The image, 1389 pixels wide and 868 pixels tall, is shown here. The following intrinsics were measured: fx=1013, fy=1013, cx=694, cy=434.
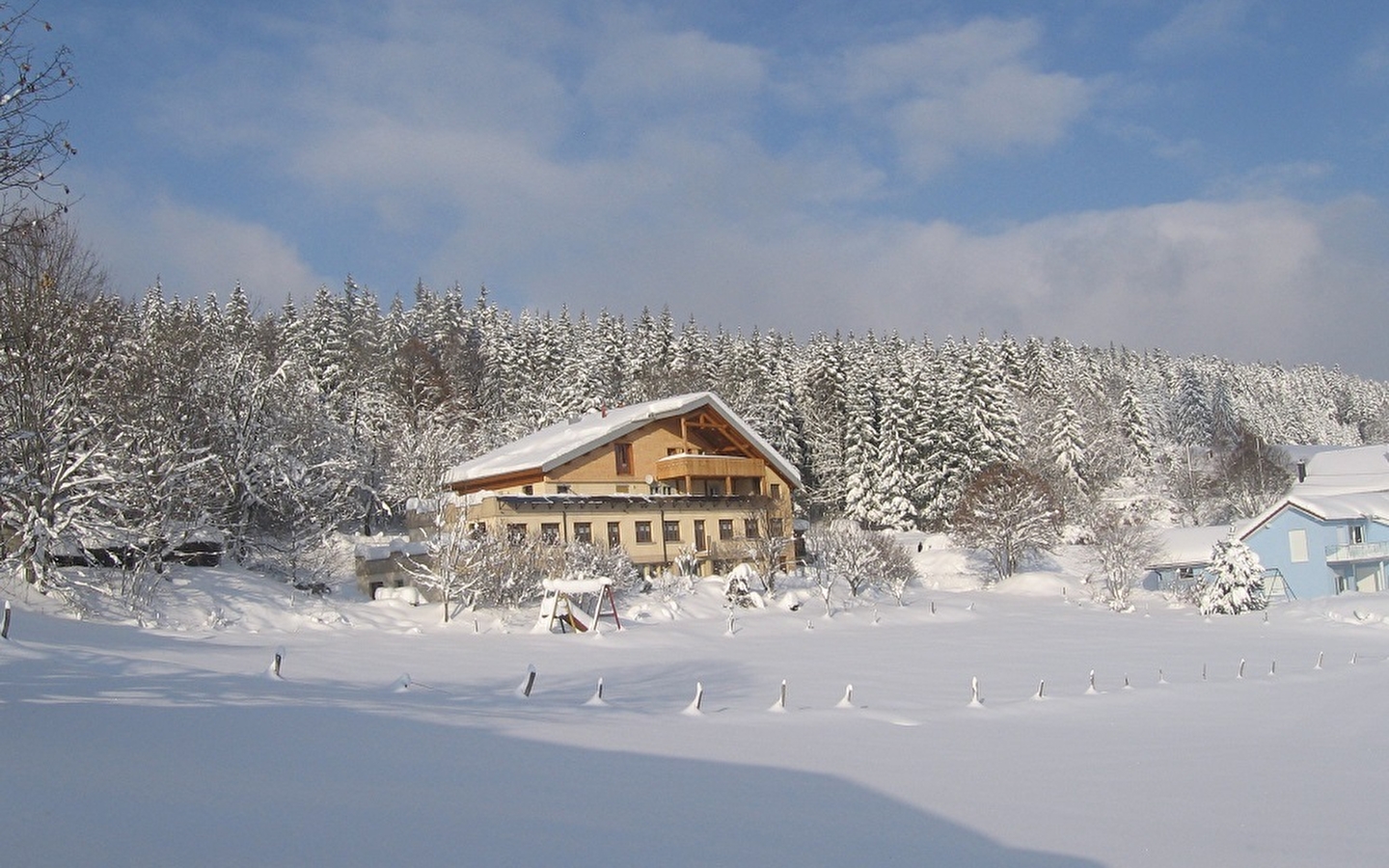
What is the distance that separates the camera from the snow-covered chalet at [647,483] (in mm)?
40938

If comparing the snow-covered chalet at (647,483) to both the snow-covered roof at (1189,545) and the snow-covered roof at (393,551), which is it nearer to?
the snow-covered roof at (393,551)

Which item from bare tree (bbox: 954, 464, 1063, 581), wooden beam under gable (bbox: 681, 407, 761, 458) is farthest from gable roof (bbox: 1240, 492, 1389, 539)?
wooden beam under gable (bbox: 681, 407, 761, 458)

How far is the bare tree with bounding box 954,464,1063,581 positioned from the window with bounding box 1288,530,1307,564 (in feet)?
35.8

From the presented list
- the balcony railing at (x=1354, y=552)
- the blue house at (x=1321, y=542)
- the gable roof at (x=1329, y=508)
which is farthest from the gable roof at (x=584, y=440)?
the balcony railing at (x=1354, y=552)

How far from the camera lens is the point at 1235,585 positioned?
41.3 metres

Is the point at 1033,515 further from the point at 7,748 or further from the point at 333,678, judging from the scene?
the point at 7,748

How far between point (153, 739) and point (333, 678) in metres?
6.84

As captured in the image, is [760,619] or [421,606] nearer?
[421,606]

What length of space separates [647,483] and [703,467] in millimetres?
2653

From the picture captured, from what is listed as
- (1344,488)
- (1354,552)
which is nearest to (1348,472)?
(1344,488)

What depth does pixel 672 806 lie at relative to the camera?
8070mm

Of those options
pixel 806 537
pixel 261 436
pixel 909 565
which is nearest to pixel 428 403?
pixel 806 537

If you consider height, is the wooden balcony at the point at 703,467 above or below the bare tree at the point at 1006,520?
above

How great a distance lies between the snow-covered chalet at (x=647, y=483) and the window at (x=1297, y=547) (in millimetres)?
24532
